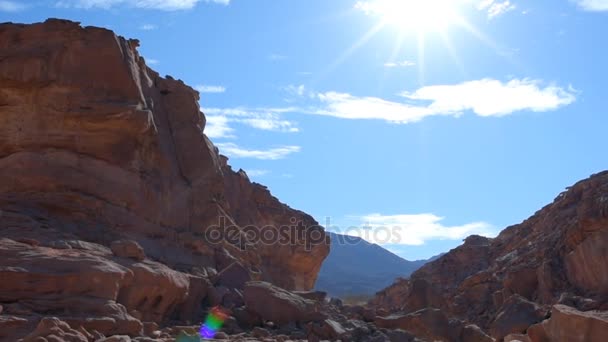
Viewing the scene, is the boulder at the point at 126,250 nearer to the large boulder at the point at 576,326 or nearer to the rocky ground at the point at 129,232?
the rocky ground at the point at 129,232

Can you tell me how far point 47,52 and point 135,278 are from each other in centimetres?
726

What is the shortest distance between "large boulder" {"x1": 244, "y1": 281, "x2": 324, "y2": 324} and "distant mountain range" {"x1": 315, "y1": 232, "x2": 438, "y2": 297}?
275 ft

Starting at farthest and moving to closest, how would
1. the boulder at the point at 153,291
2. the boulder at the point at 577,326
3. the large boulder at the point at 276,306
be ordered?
1. the large boulder at the point at 276,306
2. the boulder at the point at 153,291
3. the boulder at the point at 577,326

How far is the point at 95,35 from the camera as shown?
18.8 meters

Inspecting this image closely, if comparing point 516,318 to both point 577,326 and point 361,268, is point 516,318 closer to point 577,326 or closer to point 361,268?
point 577,326

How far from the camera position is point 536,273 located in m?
30.9

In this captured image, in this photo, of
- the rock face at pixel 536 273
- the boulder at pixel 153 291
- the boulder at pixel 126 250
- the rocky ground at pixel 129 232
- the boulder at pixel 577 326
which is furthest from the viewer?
the rock face at pixel 536 273

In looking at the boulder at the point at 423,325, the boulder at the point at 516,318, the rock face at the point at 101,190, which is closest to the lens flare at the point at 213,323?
the rock face at the point at 101,190

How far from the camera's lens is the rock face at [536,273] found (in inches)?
861

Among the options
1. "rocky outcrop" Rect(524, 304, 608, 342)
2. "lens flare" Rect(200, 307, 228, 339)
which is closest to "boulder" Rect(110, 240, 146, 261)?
"lens flare" Rect(200, 307, 228, 339)

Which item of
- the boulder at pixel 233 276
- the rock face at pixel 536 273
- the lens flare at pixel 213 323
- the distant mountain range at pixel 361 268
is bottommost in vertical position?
the lens flare at pixel 213 323

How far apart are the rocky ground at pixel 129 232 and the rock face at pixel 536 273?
0.42 feet

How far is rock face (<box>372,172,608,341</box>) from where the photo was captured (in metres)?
21.9

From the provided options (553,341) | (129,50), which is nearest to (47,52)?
(129,50)
